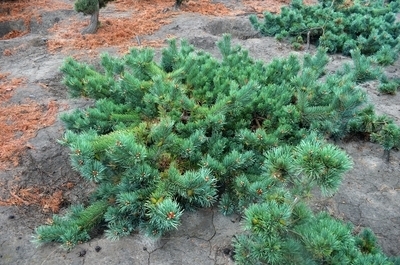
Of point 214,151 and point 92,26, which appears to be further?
point 92,26

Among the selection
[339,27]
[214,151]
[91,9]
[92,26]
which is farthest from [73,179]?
[339,27]

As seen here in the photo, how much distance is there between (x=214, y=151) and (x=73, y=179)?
1492mm

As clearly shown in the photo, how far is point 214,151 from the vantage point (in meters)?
2.97

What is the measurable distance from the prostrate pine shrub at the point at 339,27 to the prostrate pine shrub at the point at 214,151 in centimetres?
267

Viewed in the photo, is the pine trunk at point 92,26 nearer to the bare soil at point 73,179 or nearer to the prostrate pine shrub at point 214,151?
the bare soil at point 73,179

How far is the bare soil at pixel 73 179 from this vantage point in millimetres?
2799

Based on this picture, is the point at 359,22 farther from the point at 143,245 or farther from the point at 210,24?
the point at 143,245

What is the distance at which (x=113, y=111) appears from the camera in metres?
3.42

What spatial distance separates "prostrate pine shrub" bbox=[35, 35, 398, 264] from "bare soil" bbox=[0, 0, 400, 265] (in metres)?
0.17

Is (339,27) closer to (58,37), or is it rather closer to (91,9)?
(91,9)

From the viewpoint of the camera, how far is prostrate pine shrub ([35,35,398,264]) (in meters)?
1.96

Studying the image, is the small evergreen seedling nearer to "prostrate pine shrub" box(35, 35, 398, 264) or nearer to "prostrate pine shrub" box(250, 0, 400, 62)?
"prostrate pine shrub" box(250, 0, 400, 62)

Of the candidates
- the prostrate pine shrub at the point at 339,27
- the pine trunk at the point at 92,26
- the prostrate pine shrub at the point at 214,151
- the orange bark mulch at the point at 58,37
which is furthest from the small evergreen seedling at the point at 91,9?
the prostrate pine shrub at the point at 214,151

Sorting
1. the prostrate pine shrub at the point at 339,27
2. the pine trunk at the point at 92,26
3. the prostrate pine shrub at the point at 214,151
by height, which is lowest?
the prostrate pine shrub at the point at 339,27
